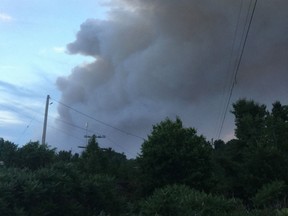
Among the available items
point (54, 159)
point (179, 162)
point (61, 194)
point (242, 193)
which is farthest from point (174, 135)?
point (61, 194)

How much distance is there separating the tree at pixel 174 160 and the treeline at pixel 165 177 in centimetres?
→ 6

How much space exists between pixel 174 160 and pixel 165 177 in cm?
116

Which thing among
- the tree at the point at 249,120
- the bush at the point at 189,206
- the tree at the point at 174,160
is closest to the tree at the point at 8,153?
the tree at the point at 174,160

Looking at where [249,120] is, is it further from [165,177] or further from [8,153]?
[8,153]

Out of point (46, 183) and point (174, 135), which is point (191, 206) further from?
point (174, 135)

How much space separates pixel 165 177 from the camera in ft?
103

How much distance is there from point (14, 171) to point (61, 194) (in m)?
2.37

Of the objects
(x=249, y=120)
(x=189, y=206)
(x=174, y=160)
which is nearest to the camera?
(x=189, y=206)

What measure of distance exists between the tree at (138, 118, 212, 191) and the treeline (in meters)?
0.06

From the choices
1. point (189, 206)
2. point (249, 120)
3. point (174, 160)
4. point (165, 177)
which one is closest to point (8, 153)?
point (165, 177)

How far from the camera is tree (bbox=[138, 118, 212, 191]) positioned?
31188 mm

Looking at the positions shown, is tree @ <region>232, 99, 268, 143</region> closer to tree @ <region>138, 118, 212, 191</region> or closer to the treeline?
the treeline

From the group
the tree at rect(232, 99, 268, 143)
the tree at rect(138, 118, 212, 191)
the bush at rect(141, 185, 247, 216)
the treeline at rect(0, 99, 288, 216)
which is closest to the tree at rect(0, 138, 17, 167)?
the treeline at rect(0, 99, 288, 216)

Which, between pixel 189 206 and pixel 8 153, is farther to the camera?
pixel 8 153
